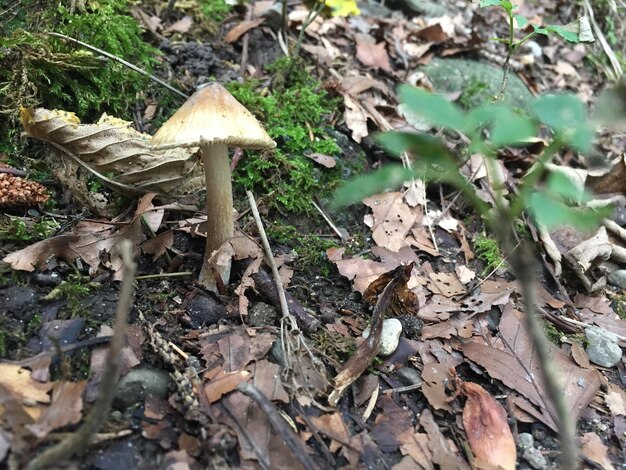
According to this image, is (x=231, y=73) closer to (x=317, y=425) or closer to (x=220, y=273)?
(x=220, y=273)

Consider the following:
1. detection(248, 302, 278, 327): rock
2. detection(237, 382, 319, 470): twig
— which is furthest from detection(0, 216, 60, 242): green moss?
detection(237, 382, 319, 470): twig

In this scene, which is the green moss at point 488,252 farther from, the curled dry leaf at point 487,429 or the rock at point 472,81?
the rock at point 472,81

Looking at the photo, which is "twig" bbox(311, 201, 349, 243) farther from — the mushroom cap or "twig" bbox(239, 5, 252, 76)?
"twig" bbox(239, 5, 252, 76)

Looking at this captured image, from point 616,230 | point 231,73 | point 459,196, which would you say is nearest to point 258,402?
point 459,196

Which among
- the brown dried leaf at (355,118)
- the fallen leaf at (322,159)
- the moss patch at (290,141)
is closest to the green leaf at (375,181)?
the moss patch at (290,141)

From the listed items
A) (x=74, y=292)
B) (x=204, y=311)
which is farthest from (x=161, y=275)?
(x=74, y=292)

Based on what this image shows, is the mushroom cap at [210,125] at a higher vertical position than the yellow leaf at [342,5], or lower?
lower
